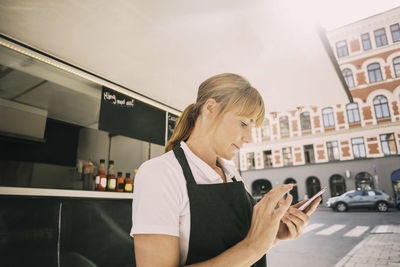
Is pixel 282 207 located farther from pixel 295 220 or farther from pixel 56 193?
pixel 56 193

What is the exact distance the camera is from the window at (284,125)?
74.5 feet

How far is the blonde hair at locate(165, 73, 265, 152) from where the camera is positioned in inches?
50.5

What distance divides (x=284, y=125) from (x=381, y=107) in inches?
278

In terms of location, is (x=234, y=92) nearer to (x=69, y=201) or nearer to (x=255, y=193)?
(x=69, y=201)

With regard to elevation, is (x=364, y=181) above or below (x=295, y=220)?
above

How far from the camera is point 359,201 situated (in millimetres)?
14672

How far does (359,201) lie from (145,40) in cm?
1578

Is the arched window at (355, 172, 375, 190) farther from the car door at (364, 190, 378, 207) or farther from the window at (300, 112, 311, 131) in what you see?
the window at (300, 112, 311, 131)

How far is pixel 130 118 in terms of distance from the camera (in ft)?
15.0

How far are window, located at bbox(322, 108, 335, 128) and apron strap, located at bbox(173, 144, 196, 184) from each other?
72.5ft

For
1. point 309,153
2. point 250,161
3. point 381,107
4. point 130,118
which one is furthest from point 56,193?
point 250,161

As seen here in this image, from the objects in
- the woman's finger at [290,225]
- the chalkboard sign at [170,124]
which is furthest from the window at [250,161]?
the woman's finger at [290,225]

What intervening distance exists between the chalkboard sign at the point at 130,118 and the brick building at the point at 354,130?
46.8 ft

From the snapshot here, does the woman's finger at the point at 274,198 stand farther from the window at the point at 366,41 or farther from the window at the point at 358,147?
the window at the point at 366,41
